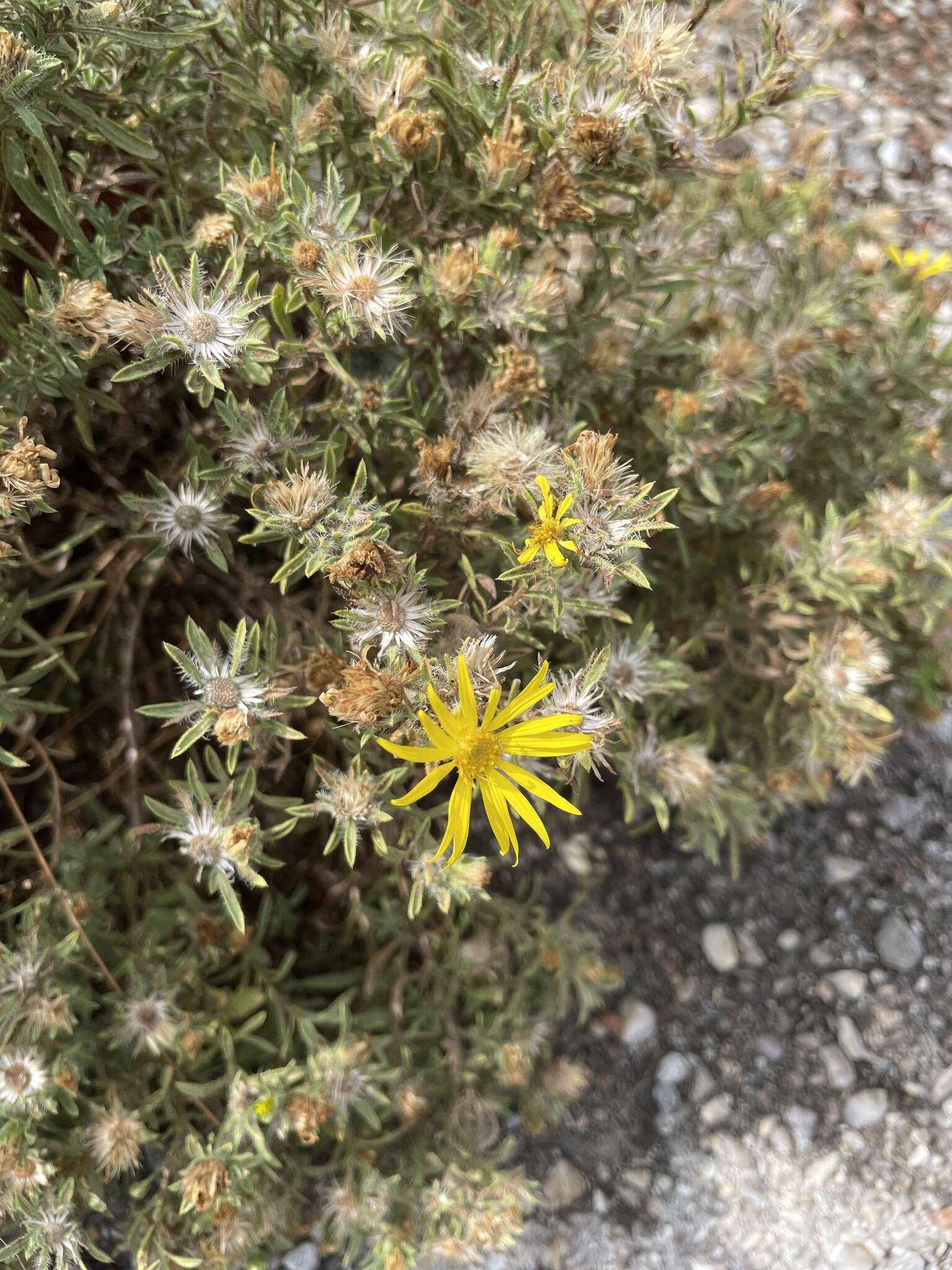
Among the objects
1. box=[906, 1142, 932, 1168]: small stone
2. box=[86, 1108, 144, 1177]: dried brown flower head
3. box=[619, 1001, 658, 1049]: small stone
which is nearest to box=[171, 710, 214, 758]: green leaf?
box=[86, 1108, 144, 1177]: dried brown flower head

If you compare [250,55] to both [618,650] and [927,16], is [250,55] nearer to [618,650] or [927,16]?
[618,650]

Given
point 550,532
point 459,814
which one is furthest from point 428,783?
point 550,532

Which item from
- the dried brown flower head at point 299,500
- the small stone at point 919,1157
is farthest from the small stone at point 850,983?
the dried brown flower head at point 299,500

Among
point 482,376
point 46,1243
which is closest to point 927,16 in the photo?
point 482,376

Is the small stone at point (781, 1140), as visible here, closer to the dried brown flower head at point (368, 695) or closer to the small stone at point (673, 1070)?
the small stone at point (673, 1070)

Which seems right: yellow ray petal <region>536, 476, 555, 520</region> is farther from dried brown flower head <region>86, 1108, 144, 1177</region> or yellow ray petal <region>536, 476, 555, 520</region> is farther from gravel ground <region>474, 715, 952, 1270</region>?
gravel ground <region>474, 715, 952, 1270</region>

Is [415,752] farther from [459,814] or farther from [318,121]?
[318,121]
